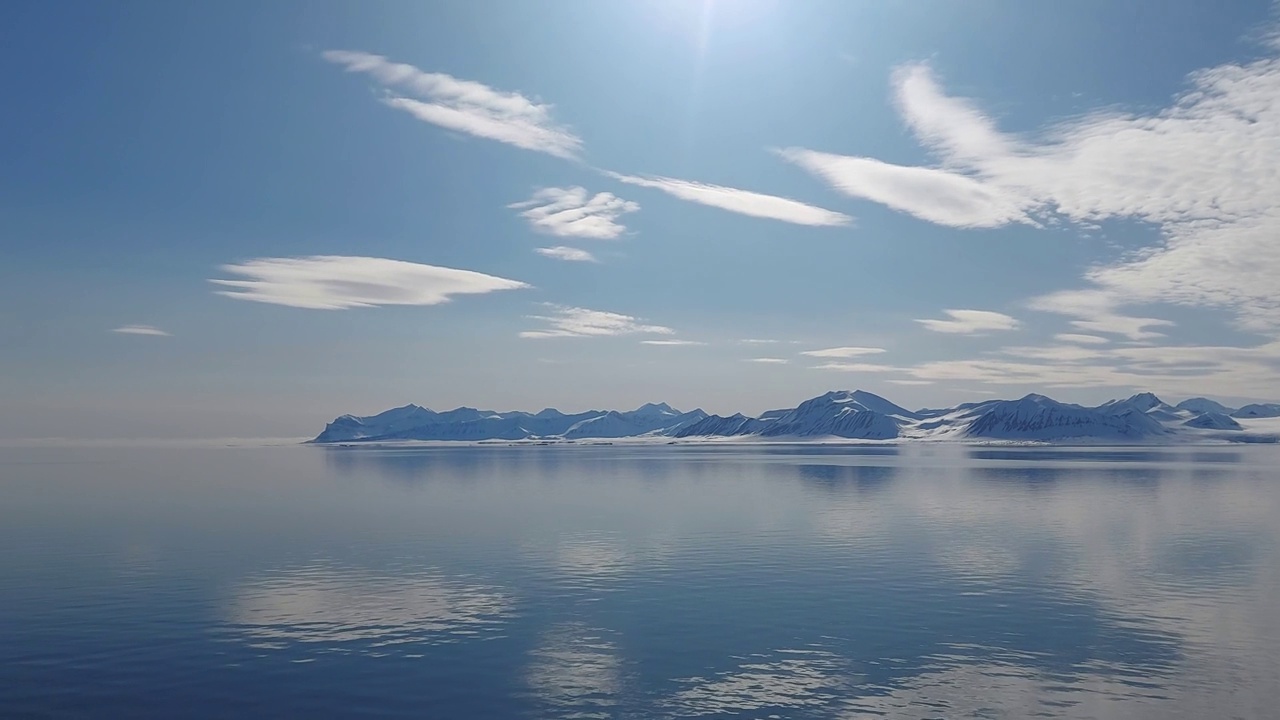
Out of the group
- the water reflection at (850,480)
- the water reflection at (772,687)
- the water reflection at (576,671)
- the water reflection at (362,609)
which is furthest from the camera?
the water reflection at (850,480)

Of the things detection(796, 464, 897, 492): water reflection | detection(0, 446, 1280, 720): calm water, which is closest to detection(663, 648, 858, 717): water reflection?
detection(0, 446, 1280, 720): calm water

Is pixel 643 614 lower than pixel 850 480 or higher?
higher

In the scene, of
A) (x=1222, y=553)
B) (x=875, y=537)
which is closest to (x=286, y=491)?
(x=875, y=537)

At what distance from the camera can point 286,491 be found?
134 metres

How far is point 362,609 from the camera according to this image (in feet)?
152

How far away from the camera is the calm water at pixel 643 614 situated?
104 feet

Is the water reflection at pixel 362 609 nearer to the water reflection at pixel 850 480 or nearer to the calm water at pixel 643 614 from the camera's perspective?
the calm water at pixel 643 614

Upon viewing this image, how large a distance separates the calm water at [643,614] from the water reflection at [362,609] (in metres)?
0.23

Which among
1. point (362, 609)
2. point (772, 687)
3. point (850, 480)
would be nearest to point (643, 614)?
point (772, 687)

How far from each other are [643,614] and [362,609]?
52.4 ft

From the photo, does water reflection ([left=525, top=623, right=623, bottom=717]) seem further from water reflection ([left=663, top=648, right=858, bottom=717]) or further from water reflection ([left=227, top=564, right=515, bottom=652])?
water reflection ([left=227, top=564, right=515, bottom=652])

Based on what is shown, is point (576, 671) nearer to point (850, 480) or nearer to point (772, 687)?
point (772, 687)

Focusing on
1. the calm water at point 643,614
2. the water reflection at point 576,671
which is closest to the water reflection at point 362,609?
the calm water at point 643,614

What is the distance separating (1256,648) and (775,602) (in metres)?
23.0
